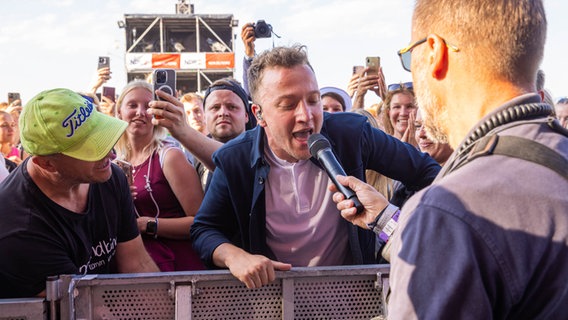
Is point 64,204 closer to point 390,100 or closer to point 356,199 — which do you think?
point 356,199

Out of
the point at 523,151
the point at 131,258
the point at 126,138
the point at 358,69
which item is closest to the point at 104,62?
the point at 126,138

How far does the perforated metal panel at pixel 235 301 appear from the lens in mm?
1915

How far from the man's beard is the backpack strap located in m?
0.23

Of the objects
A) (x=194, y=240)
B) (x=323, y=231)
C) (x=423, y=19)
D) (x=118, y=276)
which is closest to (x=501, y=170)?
(x=423, y=19)

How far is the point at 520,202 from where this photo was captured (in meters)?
0.99

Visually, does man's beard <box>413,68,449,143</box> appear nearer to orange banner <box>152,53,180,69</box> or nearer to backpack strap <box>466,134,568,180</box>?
backpack strap <box>466,134,568,180</box>

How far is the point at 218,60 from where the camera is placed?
102 feet

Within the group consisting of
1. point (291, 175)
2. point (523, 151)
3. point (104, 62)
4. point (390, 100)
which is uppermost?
point (104, 62)

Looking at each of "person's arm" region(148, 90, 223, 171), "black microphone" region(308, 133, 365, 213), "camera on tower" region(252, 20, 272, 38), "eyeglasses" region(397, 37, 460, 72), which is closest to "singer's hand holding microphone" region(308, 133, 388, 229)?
"black microphone" region(308, 133, 365, 213)

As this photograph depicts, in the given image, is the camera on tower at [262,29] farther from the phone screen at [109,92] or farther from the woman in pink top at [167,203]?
the phone screen at [109,92]

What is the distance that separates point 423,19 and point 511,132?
1.32 feet

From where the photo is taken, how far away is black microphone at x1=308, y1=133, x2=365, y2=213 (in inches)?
76.4

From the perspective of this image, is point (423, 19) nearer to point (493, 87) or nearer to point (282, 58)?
point (493, 87)

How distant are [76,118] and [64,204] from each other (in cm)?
41
